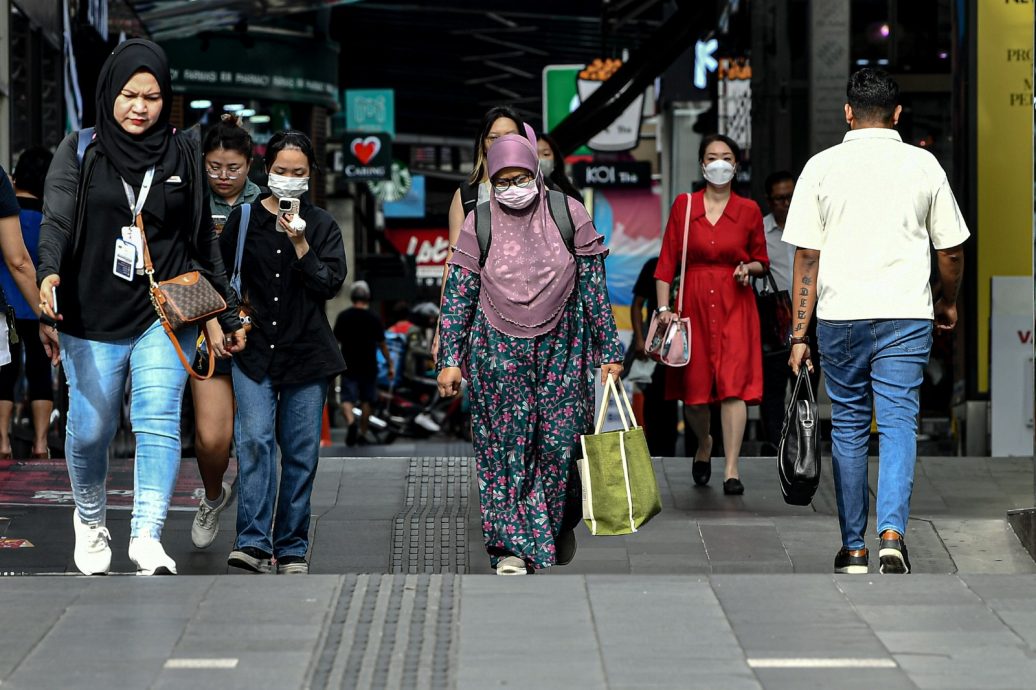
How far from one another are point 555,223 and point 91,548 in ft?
6.55

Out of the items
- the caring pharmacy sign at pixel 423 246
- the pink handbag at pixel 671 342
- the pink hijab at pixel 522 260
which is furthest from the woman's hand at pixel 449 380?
the caring pharmacy sign at pixel 423 246

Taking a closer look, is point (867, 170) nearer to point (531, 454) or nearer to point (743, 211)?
point (531, 454)

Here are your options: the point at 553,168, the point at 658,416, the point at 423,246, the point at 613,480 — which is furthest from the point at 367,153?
the point at 613,480

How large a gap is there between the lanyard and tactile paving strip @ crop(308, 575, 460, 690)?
1449 millimetres

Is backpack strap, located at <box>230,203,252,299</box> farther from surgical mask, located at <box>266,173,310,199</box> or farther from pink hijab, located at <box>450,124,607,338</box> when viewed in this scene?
pink hijab, located at <box>450,124,607,338</box>

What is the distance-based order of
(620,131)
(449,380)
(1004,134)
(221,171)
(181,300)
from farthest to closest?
(620,131) < (1004,134) < (221,171) < (449,380) < (181,300)

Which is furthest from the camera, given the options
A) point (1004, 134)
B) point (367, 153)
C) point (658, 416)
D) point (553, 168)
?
point (367, 153)

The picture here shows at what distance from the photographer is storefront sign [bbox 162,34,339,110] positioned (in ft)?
93.5

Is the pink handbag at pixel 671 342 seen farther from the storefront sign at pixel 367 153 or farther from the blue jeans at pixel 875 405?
the storefront sign at pixel 367 153

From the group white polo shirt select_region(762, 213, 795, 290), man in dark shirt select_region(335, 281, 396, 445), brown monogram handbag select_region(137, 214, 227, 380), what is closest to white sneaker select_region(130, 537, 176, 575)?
brown monogram handbag select_region(137, 214, 227, 380)

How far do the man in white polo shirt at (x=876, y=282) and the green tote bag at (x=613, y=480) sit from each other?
796 millimetres

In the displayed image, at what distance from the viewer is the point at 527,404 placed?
21.4ft

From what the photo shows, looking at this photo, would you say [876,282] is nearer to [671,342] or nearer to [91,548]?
[671,342]

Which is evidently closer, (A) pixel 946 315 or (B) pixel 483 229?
(B) pixel 483 229
